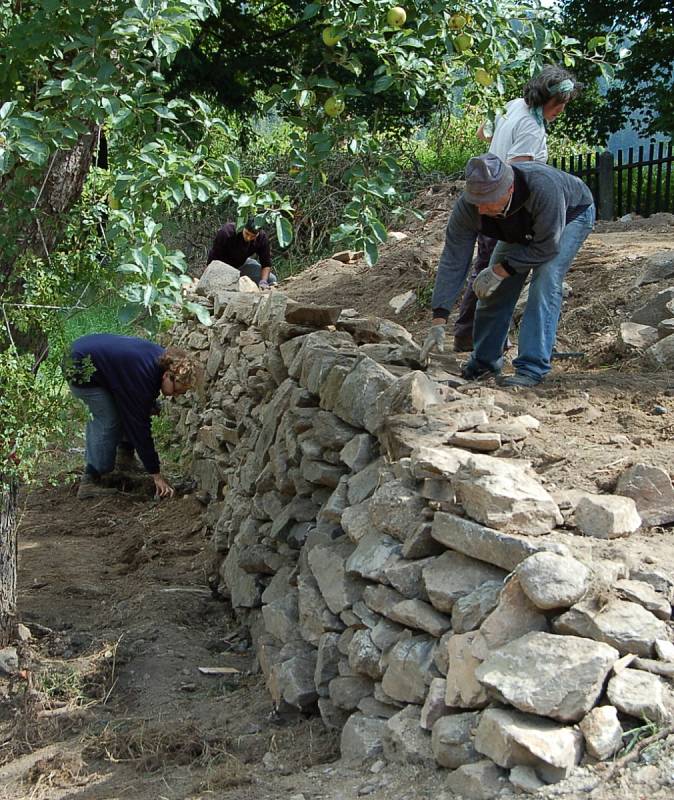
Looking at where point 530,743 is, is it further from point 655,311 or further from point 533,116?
point 655,311

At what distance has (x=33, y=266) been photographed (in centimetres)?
448

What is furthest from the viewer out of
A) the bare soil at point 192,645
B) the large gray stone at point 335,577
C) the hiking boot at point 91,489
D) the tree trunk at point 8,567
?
the hiking boot at point 91,489

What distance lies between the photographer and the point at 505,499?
344 cm

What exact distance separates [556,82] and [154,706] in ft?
13.1

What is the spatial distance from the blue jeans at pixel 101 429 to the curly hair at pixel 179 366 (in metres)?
0.58

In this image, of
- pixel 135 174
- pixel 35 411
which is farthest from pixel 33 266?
pixel 135 174

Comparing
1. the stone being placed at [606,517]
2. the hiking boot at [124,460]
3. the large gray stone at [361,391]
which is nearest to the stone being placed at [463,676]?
the stone being placed at [606,517]

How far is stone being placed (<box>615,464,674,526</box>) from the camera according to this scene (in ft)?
11.8

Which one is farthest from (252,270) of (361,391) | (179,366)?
(361,391)

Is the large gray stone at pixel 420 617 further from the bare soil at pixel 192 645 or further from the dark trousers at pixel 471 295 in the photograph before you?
the dark trousers at pixel 471 295

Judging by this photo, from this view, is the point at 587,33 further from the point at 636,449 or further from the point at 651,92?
the point at 636,449

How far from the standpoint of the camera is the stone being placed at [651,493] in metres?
3.59

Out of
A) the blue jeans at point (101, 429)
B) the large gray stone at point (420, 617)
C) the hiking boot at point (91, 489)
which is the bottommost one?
the hiking boot at point (91, 489)

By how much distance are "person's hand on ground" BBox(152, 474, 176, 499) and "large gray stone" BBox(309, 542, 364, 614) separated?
344 centimetres
